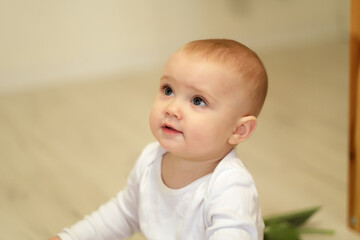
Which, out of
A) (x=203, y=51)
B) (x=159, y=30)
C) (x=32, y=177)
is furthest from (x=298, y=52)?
(x=203, y=51)

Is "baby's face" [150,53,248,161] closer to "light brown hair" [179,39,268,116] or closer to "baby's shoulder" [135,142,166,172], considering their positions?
"light brown hair" [179,39,268,116]

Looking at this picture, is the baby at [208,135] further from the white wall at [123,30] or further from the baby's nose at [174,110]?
the white wall at [123,30]

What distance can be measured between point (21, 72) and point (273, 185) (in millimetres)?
1589

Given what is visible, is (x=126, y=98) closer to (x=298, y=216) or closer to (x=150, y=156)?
(x=298, y=216)

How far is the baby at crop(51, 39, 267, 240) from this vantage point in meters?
0.84

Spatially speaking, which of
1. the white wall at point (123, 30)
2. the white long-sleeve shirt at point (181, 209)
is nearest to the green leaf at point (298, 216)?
the white long-sleeve shirt at point (181, 209)

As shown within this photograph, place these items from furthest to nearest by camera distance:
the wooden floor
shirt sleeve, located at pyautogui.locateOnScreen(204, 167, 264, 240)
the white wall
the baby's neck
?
1. the white wall
2. the wooden floor
3. the baby's neck
4. shirt sleeve, located at pyautogui.locateOnScreen(204, 167, 264, 240)

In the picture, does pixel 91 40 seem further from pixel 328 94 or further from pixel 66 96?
pixel 328 94

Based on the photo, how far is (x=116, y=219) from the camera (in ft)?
3.50

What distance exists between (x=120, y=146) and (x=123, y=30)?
1.02 meters

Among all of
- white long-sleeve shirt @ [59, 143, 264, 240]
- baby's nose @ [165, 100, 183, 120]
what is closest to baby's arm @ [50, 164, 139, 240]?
white long-sleeve shirt @ [59, 143, 264, 240]

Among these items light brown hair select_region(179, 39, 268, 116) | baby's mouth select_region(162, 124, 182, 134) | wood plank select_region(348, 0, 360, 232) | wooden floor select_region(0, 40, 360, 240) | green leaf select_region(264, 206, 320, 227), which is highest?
light brown hair select_region(179, 39, 268, 116)

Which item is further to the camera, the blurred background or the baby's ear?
the blurred background

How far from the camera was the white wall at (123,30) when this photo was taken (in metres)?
2.62
